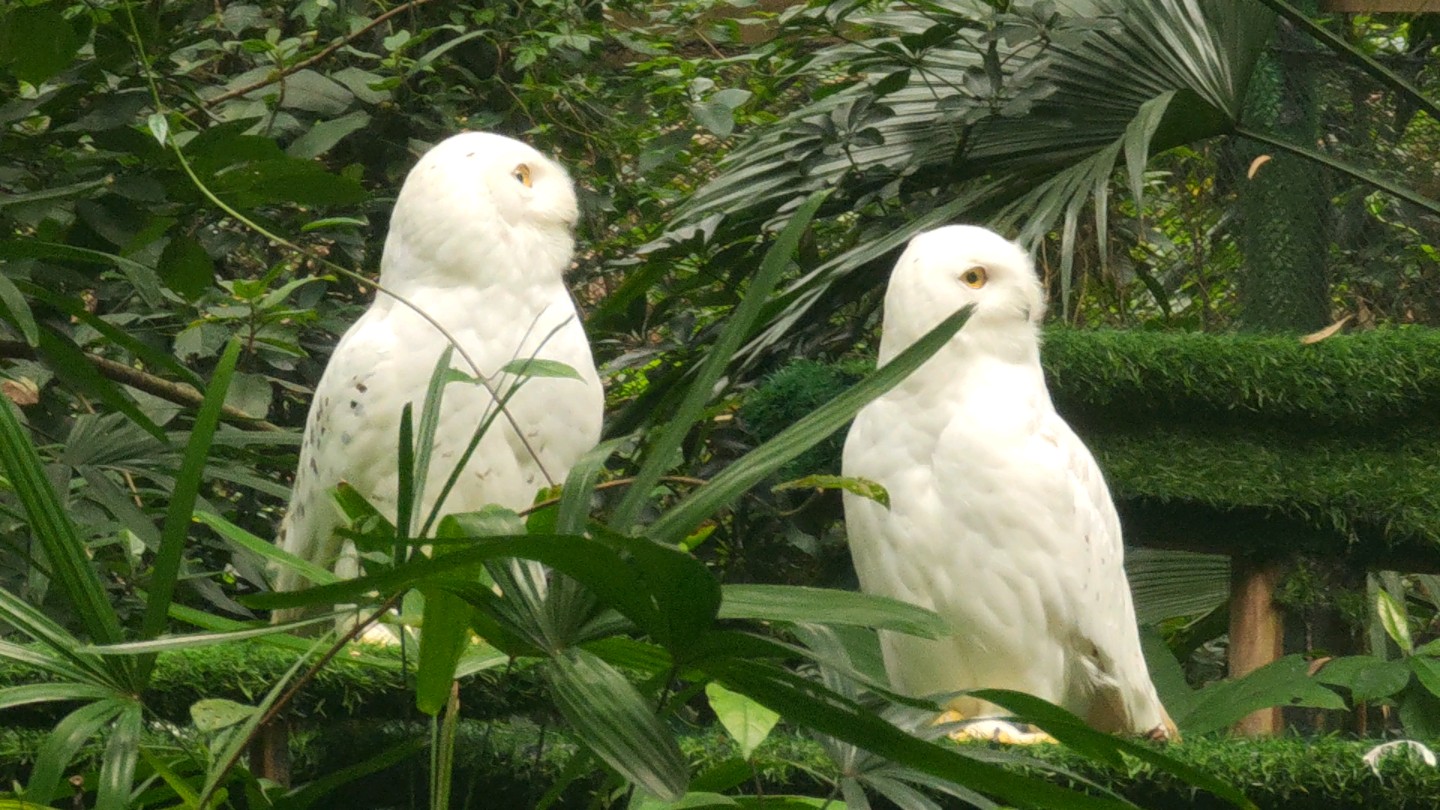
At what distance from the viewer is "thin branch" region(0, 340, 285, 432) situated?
2.55 m

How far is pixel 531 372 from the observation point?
4.91ft

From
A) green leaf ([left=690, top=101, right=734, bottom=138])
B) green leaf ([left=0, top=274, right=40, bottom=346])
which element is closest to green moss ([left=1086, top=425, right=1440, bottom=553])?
green leaf ([left=690, top=101, right=734, bottom=138])

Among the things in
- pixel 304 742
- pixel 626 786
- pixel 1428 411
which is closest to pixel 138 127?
pixel 304 742

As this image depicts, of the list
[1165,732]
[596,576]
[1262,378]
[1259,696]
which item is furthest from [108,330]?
[1262,378]

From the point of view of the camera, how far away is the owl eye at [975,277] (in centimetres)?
223

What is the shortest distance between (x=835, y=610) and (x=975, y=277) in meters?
A: 1.21

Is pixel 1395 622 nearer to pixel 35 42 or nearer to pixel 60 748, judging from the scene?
pixel 60 748

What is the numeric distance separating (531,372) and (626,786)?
379mm

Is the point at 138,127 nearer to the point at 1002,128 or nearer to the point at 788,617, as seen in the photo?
the point at 1002,128

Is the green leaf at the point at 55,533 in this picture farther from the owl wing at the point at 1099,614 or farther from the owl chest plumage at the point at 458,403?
the owl wing at the point at 1099,614

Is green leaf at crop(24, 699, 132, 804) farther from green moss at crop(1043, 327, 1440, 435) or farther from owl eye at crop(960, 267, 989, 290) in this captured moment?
green moss at crop(1043, 327, 1440, 435)

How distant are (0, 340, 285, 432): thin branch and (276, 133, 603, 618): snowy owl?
1.05 ft

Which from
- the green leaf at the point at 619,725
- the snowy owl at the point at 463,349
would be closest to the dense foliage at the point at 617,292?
the green leaf at the point at 619,725

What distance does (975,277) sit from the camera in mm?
2242
